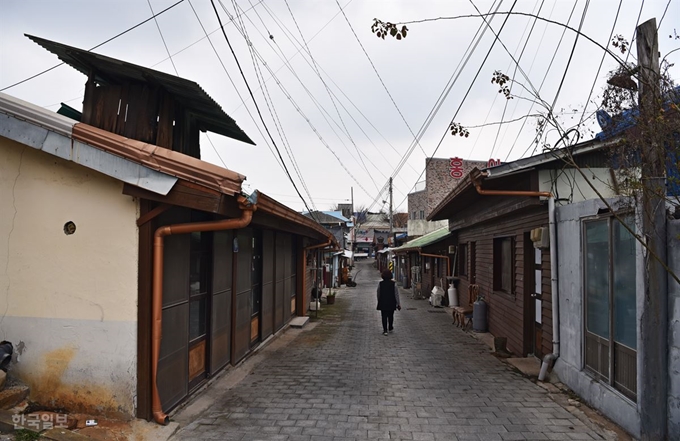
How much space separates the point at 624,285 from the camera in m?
5.16

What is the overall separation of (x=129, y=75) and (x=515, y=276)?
7.90 metres

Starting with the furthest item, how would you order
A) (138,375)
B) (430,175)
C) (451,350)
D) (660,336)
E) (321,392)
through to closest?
(430,175)
(451,350)
(321,392)
(138,375)
(660,336)

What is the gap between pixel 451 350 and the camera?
378 inches

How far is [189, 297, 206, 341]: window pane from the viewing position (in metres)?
5.97

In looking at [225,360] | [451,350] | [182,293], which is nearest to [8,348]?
[182,293]

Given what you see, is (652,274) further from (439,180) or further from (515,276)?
(439,180)

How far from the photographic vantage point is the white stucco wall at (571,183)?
23.9ft

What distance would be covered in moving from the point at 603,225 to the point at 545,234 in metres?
1.63

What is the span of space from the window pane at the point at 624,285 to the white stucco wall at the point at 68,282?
5.23 m

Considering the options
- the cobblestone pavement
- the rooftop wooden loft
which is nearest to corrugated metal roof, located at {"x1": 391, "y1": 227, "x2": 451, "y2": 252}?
the cobblestone pavement

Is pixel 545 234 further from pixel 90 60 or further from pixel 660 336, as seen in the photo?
pixel 90 60

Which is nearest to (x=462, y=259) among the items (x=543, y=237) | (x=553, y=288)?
(x=543, y=237)

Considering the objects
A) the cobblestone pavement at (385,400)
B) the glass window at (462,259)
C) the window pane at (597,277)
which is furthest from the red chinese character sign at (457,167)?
the window pane at (597,277)

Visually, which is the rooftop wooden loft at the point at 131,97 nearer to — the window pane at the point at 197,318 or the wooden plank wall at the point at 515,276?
the window pane at the point at 197,318
